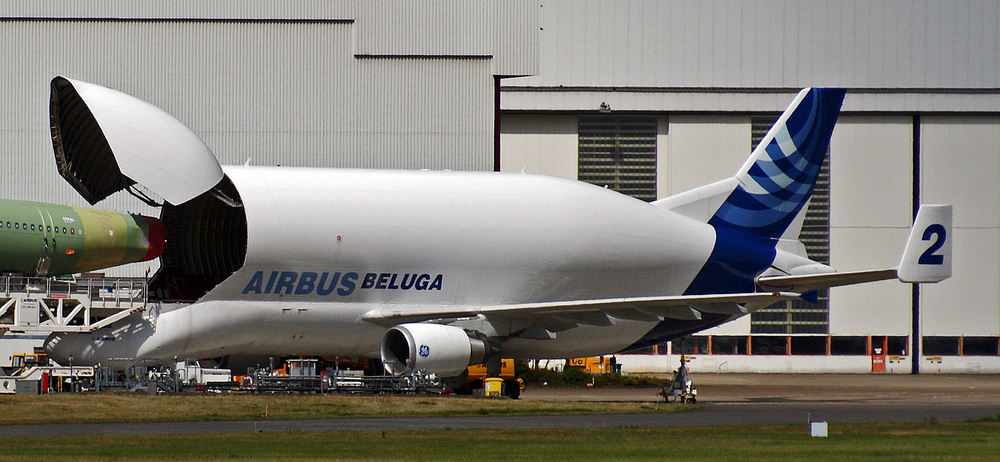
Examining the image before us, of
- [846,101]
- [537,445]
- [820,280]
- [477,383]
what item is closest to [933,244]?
[820,280]

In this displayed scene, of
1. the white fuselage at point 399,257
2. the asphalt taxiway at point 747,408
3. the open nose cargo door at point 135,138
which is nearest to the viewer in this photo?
the asphalt taxiway at point 747,408

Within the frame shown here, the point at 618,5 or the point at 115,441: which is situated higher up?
the point at 618,5

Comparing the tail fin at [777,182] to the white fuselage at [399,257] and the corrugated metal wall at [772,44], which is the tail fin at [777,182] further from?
the corrugated metal wall at [772,44]

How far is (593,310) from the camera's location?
117ft

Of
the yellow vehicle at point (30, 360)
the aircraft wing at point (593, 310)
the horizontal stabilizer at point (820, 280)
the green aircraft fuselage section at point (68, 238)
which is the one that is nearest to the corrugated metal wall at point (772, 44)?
the horizontal stabilizer at point (820, 280)

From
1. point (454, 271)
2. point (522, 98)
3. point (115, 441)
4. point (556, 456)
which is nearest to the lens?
point (556, 456)

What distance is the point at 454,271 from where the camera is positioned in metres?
36.0

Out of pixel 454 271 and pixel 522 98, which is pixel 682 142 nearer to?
pixel 522 98

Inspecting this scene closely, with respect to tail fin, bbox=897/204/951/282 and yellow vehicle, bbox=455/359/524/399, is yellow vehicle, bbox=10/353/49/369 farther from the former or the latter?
tail fin, bbox=897/204/951/282

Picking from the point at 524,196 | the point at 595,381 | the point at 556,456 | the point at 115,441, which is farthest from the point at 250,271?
the point at 595,381

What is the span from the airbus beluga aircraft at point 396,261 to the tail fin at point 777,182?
1.19 meters

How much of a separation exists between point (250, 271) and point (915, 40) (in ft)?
138

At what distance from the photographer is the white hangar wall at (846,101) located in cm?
6344

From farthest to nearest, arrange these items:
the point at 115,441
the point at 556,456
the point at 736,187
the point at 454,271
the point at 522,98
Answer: the point at 522,98
the point at 736,187
the point at 454,271
the point at 115,441
the point at 556,456
